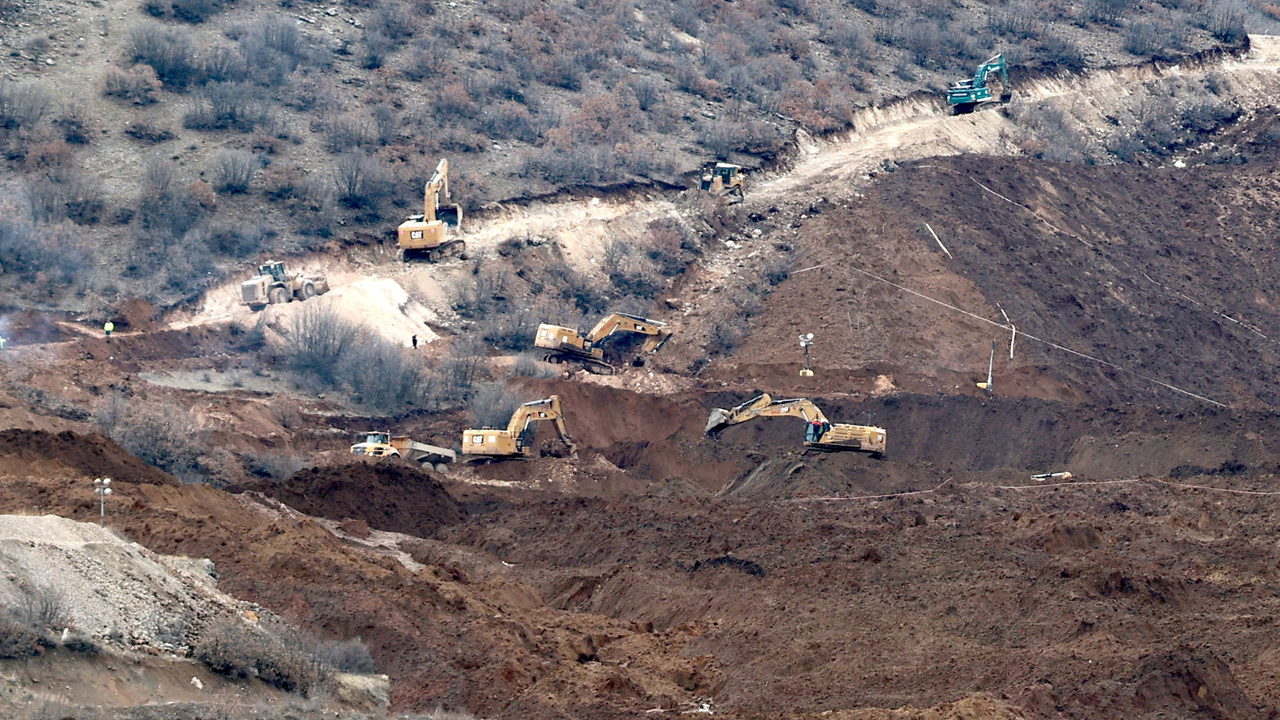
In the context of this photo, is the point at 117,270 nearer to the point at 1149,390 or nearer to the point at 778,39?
the point at 1149,390

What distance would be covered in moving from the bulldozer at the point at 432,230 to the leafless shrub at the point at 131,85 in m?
10.6

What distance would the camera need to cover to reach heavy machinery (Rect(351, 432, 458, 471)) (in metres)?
37.6

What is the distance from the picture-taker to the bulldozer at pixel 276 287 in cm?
4400

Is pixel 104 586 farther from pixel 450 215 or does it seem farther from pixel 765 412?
pixel 450 215

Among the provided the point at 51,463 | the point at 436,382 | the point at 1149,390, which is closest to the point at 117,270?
the point at 436,382

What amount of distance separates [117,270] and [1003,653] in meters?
31.7

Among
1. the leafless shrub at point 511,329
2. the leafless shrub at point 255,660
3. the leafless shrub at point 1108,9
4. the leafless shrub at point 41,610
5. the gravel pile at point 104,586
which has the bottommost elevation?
the leafless shrub at point 511,329

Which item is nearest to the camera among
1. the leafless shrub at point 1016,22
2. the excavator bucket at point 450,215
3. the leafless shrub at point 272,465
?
the leafless shrub at point 272,465

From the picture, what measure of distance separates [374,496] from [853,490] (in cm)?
987

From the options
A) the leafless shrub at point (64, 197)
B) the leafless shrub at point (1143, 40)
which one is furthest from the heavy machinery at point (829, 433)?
the leafless shrub at point (1143, 40)

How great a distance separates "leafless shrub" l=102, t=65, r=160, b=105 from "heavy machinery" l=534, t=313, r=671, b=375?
17.5m

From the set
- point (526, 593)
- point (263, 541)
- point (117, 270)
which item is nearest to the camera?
point (263, 541)

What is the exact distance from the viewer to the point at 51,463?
93.3 feet

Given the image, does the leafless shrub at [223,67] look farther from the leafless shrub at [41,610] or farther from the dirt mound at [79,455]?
the leafless shrub at [41,610]
